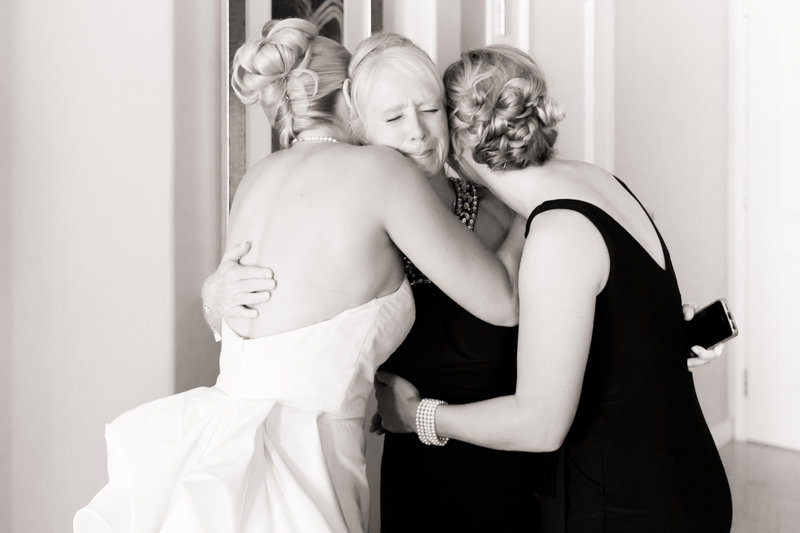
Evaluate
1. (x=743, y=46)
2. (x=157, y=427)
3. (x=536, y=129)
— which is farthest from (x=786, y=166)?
(x=157, y=427)

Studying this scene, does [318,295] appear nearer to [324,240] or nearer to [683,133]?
[324,240]

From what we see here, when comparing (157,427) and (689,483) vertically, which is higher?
(157,427)

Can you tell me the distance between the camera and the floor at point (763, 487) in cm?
370

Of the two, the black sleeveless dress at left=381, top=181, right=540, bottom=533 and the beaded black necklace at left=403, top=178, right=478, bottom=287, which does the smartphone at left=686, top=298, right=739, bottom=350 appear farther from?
the beaded black necklace at left=403, top=178, right=478, bottom=287

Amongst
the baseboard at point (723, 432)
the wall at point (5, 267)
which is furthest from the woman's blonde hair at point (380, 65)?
the baseboard at point (723, 432)

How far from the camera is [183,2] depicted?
6.75ft

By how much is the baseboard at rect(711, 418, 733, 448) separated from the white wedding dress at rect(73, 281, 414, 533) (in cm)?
362

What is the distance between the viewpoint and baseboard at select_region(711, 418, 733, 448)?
4.80 meters

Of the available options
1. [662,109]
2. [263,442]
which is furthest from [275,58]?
[662,109]

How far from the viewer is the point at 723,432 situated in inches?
193

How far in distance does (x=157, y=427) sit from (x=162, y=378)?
1.82 feet

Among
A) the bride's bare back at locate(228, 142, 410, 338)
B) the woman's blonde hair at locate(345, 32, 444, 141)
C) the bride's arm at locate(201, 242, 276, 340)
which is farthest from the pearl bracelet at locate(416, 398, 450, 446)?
the woman's blonde hair at locate(345, 32, 444, 141)

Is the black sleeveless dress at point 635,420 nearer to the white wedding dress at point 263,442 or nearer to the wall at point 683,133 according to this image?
the white wedding dress at point 263,442

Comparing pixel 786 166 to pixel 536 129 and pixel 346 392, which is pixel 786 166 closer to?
pixel 536 129
